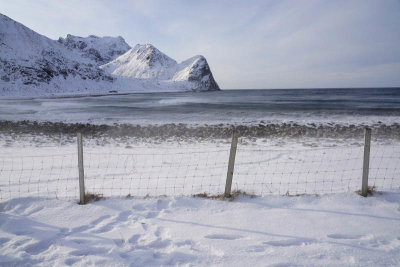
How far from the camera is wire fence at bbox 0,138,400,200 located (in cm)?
626

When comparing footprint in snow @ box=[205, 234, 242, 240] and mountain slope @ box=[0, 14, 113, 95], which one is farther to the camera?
mountain slope @ box=[0, 14, 113, 95]

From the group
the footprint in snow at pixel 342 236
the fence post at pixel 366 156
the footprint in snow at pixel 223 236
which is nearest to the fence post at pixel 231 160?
the footprint in snow at pixel 223 236

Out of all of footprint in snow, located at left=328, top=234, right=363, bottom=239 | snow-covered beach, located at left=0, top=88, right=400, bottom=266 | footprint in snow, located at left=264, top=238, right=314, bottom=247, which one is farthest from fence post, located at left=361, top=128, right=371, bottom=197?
footprint in snow, located at left=264, top=238, right=314, bottom=247

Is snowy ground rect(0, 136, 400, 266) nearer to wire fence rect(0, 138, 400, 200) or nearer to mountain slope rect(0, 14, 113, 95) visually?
A: wire fence rect(0, 138, 400, 200)

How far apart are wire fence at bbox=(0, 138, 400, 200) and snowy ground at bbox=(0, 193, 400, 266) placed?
80cm

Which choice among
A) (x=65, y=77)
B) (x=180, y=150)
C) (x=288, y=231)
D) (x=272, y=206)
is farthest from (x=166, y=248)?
(x=65, y=77)

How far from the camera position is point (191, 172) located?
8.10 meters

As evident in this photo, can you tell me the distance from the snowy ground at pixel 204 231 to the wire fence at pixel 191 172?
0.80m

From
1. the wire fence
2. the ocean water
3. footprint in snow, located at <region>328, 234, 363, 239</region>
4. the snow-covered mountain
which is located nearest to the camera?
footprint in snow, located at <region>328, 234, 363, 239</region>

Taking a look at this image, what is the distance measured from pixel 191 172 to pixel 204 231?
400 centimetres

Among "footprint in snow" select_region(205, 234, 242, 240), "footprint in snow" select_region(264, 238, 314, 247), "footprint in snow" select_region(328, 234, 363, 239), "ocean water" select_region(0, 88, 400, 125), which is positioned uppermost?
"ocean water" select_region(0, 88, 400, 125)

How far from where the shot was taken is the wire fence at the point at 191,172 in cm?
626

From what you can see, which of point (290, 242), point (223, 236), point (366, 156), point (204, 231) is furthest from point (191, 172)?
point (366, 156)

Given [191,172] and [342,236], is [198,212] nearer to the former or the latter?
[342,236]
